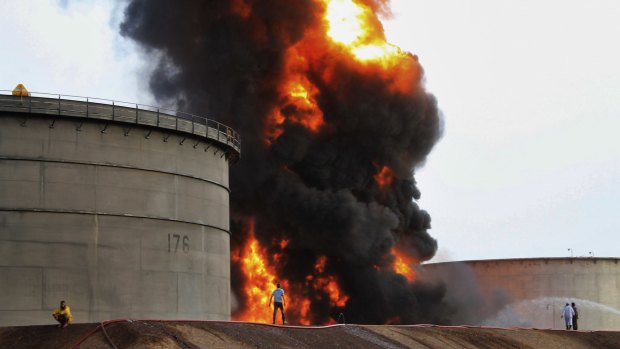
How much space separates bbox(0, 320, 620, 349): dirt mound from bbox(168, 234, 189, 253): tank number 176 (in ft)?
32.0

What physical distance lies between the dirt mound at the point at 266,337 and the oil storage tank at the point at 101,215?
862 cm

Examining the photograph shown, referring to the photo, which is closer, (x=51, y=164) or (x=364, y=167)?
(x=51, y=164)

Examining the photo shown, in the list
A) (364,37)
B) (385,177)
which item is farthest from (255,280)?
(364,37)

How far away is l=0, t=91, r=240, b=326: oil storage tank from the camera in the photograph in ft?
126

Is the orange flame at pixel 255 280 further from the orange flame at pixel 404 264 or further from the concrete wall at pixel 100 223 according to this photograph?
the concrete wall at pixel 100 223

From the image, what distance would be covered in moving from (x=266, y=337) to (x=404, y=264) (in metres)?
30.0

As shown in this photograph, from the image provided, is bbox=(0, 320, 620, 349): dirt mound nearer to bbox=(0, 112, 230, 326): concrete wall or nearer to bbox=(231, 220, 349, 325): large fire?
bbox=(0, 112, 230, 326): concrete wall

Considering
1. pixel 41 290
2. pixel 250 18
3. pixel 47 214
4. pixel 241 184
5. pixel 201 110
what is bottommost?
pixel 41 290

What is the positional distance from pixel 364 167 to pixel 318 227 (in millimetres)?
4686

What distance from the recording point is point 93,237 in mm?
39688

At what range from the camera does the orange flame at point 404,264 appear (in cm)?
6016

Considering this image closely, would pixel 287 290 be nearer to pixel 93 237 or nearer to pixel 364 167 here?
pixel 364 167

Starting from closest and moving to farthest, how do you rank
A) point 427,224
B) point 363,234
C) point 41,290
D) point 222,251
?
1. point 41,290
2. point 222,251
3. point 363,234
4. point 427,224

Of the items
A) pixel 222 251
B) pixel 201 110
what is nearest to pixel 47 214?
pixel 222 251
